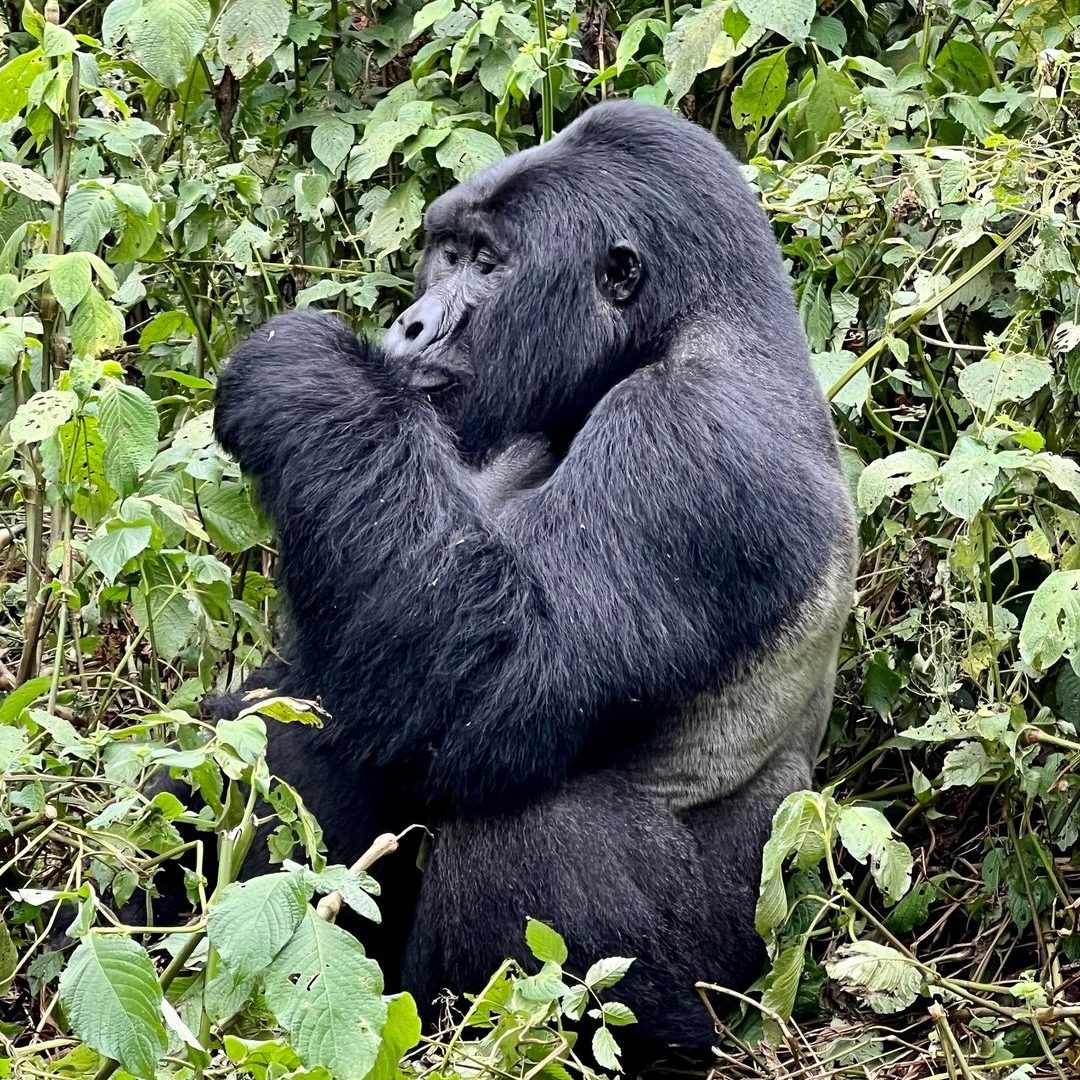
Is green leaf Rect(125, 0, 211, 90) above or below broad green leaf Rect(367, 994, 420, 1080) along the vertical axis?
above

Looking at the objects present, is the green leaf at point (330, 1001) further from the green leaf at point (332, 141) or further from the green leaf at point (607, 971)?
the green leaf at point (332, 141)

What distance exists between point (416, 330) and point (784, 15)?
1310 millimetres

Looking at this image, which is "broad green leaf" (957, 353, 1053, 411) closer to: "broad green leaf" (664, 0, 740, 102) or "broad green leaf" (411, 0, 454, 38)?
"broad green leaf" (664, 0, 740, 102)

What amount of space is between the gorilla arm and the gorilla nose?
281 mm

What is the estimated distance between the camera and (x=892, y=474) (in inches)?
146

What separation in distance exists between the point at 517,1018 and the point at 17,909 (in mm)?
1231

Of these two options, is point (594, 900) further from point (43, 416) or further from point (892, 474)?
point (43, 416)

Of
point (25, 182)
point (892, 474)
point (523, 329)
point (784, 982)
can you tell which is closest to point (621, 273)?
point (523, 329)

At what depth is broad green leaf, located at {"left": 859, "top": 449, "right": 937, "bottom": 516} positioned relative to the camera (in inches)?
142

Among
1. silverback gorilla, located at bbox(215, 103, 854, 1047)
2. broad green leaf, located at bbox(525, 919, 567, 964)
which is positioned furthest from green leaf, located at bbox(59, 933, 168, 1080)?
silverback gorilla, located at bbox(215, 103, 854, 1047)

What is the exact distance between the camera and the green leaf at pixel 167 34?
3510mm

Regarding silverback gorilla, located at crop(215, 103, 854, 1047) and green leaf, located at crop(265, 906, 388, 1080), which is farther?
silverback gorilla, located at crop(215, 103, 854, 1047)

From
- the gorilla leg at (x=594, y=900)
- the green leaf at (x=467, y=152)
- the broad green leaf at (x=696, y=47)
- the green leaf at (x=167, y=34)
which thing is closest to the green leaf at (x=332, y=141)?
the green leaf at (x=467, y=152)

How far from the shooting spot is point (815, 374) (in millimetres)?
3992
